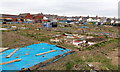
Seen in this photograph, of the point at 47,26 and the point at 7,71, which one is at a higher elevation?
the point at 47,26

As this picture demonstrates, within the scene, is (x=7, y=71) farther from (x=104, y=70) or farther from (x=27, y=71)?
(x=104, y=70)

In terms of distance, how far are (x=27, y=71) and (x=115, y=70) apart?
575cm

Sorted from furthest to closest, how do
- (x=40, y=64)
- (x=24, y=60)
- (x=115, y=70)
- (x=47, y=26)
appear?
(x=47, y=26) → (x=24, y=60) → (x=40, y=64) → (x=115, y=70)

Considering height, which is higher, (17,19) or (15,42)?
(17,19)

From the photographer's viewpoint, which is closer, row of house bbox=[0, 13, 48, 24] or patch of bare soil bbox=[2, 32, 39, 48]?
patch of bare soil bbox=[2, 32, 39, 48]

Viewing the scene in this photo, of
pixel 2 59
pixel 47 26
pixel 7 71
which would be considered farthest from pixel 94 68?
pixel 47 26

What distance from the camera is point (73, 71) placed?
6141 mm

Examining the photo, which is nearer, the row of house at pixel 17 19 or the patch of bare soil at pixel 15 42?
the patch of bare soil at pixel 15 42

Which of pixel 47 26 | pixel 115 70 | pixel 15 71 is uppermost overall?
pixel 47 26

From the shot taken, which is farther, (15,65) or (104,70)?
(15,65)

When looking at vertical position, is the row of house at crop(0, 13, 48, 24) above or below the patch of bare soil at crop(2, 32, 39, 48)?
above

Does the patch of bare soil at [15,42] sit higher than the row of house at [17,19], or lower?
lower

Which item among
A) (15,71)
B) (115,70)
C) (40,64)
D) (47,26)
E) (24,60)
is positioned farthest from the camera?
(47,26)

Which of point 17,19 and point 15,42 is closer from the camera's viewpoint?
point 15,42
